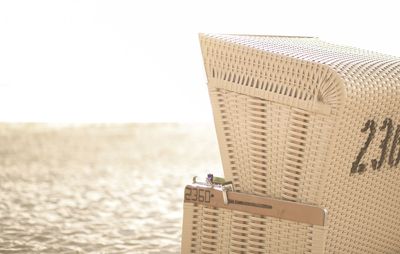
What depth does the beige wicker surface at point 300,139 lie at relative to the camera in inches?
58.4

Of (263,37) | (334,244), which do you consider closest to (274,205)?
(334,244)

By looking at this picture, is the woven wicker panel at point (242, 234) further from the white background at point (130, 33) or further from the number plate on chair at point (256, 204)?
the white background at point (130, 33)

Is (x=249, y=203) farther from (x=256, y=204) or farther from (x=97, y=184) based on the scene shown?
(x=97, y=184)

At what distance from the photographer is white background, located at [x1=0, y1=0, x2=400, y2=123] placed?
3.76m

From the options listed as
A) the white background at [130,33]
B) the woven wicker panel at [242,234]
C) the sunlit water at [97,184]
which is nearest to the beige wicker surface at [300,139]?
the woven wicker panel at [242,234]

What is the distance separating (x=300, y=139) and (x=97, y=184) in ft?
5.95

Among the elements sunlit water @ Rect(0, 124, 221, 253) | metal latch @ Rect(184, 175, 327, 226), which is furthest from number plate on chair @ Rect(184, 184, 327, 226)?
sunlit water @ Rect(0, 124, 221, 253)

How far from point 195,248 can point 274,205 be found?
0.24 m

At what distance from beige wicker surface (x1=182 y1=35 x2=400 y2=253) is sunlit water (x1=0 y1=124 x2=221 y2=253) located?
0.67 meters

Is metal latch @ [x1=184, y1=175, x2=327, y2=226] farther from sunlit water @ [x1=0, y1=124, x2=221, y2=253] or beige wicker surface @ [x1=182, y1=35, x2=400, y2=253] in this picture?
sunlit water @ [x1=0, y1=124, x2=221, y2=253]

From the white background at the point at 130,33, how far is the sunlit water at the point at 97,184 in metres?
0.34

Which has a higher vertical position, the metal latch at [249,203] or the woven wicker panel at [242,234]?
the metal latch at [249,203]

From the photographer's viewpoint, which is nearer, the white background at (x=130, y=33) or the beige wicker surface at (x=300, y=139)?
the beige wicker surface at (x=300, y=139)

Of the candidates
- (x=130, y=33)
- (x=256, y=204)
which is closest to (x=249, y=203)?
(x=256, y=204)
